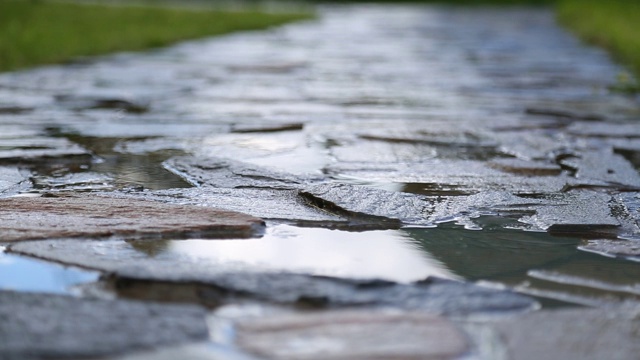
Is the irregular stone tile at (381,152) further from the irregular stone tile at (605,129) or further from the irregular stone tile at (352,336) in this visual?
the irregular stone tile at (352,336)

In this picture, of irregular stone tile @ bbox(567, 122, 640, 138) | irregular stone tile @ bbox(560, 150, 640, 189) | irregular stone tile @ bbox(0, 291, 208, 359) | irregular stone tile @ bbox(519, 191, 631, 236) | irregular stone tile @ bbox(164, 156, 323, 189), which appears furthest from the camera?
irregular stone tile @ bbox(567, 122, 640, 138)

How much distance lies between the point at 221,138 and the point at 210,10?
11.0 meters

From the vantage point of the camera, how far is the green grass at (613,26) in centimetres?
748

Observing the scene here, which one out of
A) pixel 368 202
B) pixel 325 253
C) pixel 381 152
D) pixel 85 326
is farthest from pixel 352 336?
pixel 381 152

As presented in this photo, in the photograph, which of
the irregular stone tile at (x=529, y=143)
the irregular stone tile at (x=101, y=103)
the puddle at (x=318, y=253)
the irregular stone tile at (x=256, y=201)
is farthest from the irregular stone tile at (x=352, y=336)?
the irregular stone tile at (x=101, y=103)

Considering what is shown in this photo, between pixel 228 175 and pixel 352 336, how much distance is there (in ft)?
4.59

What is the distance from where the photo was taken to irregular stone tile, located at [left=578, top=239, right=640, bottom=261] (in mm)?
1937

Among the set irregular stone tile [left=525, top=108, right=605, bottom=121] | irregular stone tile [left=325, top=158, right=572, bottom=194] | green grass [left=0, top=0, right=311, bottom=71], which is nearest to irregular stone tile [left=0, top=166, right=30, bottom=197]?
irregular stone tile [left=325, top=158, right=572, bottom=194]

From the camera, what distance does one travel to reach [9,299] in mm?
1538

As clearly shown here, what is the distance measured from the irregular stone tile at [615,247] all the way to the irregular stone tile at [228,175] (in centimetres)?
83

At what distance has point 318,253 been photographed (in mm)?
1896

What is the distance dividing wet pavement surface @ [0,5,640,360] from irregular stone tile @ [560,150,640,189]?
1 cm

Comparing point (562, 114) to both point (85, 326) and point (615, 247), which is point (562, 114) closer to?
point (615, 247)

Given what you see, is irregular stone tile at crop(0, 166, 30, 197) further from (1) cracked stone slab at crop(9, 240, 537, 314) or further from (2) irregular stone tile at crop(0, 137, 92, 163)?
(1) cracked stone slab at crop(9, 240, 537, 314)
